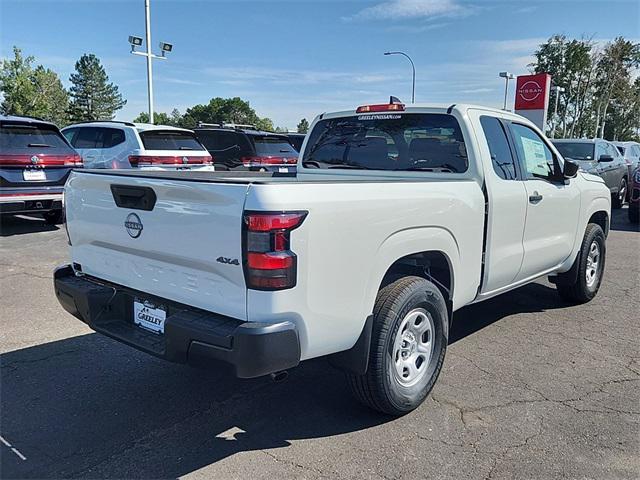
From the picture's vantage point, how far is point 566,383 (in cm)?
390

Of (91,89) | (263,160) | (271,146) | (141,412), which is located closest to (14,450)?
(141,412)

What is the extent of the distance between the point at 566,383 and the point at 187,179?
302cm

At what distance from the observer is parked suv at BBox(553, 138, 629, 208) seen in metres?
12.3

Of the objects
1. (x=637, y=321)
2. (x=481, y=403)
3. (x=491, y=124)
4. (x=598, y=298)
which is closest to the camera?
(x=481, y=403)

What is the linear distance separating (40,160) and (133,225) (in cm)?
677

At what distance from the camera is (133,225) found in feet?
10.1

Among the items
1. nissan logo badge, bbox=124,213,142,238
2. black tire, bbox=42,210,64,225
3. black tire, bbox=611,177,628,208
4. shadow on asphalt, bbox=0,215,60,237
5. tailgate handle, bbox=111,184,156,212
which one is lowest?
shadow on asphalt, bbox=0,215,60,237

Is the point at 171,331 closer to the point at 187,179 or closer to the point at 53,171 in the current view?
the point at 187,179

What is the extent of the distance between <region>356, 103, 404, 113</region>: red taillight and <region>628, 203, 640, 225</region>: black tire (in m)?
9.45

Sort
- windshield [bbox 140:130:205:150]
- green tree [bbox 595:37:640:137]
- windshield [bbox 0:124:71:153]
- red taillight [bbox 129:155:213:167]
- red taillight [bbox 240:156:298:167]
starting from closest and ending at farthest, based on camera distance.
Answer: windshield [bbox 0:124:71:153] < red taillight [bbox 129:155:213:167] < windshield [bbox 140:130:205:150] < red taillight [bbox 240:156:298:167] < green tree [bbox 595:37:640:137]

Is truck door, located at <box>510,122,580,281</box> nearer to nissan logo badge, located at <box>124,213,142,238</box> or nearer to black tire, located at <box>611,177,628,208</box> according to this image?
nissan logo badge, located at <box>124,213,142,238</box>

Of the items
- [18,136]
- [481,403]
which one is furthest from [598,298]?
[18,136]

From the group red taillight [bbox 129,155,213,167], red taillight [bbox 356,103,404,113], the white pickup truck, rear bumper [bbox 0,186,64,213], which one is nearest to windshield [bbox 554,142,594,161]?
red taillight [bbox 129,155,213,167]

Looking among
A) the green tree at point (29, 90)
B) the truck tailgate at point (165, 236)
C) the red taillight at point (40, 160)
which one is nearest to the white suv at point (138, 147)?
the red taillight at point (40, 160)
